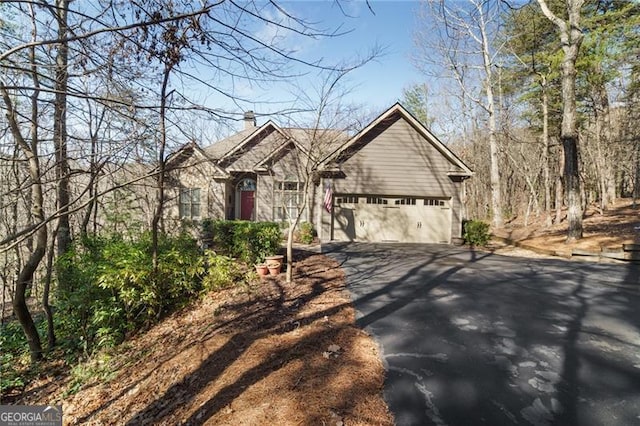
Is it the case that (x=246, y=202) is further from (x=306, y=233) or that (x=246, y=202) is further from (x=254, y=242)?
(x=254, y=242)

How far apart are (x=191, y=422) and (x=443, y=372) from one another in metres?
2.75

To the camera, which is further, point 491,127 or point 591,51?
point 491,127

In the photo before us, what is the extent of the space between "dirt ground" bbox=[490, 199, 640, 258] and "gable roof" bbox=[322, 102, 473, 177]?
3.59m

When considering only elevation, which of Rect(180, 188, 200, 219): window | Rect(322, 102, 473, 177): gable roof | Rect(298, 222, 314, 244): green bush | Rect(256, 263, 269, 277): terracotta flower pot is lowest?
Rect(256, 263, 269, 277): terracotta flower pot

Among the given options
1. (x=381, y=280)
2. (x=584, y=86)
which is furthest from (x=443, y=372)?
(x=584, y=86)

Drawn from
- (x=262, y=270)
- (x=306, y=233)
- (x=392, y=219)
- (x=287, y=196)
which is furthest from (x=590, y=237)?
(x=287, y=196)

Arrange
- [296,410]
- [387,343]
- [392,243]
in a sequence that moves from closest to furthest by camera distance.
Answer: [296,410] → [387,343] → [392,243]

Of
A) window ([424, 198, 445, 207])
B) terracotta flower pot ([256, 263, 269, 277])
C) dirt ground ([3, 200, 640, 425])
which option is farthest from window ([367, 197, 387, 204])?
dirt ground ([3, 200, 640, 425])

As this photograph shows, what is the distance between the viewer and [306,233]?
13.6m

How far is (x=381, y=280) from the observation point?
7.37 m

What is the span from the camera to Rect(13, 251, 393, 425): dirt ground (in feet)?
9.84

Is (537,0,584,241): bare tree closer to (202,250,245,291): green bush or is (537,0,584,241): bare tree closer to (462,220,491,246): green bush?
(462,220,491,246): green bush

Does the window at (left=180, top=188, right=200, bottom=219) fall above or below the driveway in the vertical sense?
above

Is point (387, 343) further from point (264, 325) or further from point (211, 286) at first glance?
point (211, 286)
